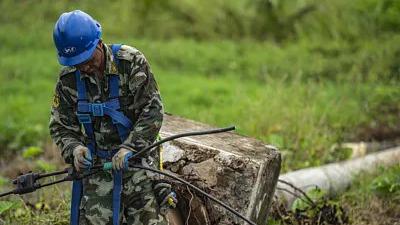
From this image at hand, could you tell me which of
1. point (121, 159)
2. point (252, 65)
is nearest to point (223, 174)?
point (121, 159)

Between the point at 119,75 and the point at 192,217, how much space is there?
3.90 ft

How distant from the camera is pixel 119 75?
3.95 meters

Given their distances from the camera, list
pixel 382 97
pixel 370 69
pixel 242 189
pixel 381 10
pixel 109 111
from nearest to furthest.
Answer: pixel 109 111, pixel 242 189, pixel 382 97, pixel 370 69, pixel 381 10

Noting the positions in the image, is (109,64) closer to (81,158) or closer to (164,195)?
(81,158)

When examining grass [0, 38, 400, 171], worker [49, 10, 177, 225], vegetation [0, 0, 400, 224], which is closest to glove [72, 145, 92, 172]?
worker [49, 10, 177, 225]

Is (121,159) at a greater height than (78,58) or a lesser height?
lesser

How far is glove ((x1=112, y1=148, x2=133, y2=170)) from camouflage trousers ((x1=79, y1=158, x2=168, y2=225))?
12.9 inches

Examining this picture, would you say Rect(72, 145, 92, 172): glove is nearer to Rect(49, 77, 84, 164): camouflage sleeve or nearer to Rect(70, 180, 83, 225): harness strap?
Rect(49, 77, 84, 164): camouflage sleeve

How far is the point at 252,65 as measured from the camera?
469 inches

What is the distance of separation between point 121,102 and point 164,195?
66cm

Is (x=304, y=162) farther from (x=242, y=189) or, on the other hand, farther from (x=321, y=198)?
(x=242, y=189)

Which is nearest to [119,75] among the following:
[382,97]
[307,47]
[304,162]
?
[304,162]

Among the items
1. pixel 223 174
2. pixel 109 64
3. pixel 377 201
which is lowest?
pixel 377 201

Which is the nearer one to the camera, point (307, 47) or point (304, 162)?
point (304, 162)
